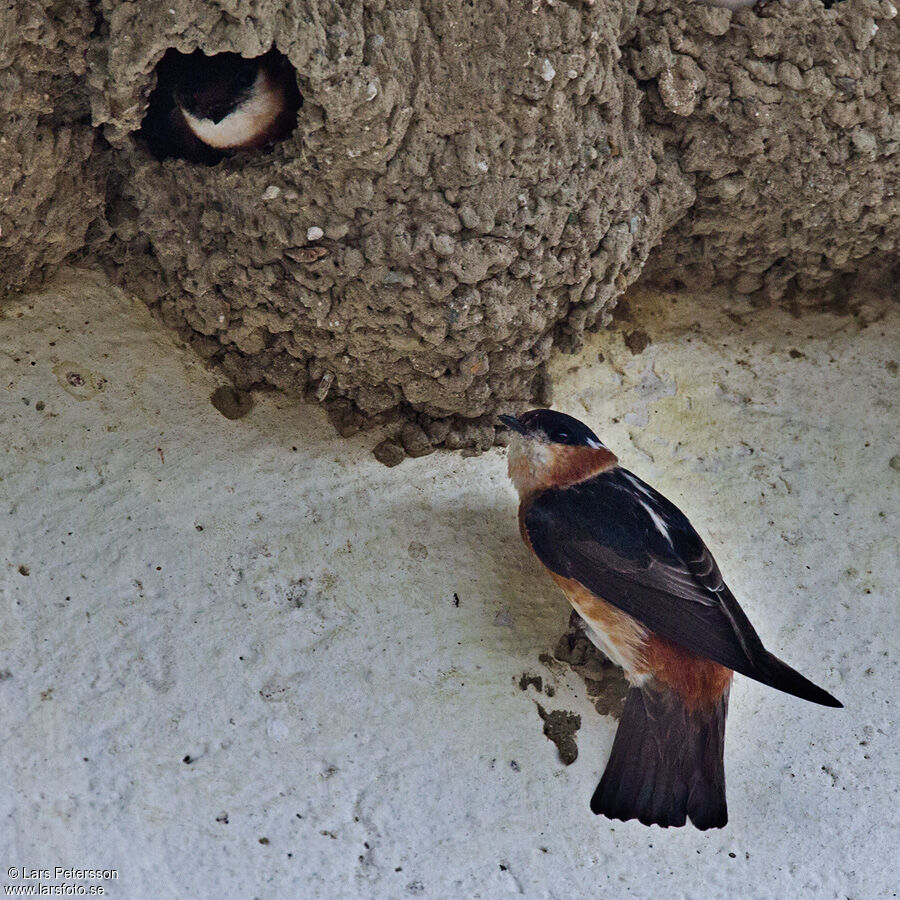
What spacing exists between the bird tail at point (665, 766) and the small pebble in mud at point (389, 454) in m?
0.95

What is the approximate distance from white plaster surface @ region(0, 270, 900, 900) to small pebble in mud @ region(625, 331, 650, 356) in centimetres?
3

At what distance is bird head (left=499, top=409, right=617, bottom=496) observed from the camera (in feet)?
10.9

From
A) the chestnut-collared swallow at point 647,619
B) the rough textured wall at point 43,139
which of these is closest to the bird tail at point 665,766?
the chestnut-collared swallow at point 647,619

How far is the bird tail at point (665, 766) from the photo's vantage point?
9.54 ft

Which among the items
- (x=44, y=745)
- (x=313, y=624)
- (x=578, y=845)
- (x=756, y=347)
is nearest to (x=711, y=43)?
(x=756, y=347)

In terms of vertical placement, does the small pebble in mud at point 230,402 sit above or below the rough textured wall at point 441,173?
below

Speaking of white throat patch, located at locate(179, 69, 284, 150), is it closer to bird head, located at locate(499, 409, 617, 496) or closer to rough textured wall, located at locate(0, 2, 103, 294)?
rough textured wall, located at locate(0, 2, 103, 294)

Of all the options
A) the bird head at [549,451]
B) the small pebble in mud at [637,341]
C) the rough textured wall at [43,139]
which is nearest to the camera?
the rough textured wall at [43,139]

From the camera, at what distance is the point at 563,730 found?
3.13 m

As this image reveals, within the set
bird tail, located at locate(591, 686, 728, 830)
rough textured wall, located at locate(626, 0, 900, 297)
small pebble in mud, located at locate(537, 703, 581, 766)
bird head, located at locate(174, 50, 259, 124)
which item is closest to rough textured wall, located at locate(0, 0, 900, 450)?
rough textured wall, located at locate(626, 0, 900, 297)

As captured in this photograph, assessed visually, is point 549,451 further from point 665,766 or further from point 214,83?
point 214,83

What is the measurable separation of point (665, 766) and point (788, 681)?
0.37 metres

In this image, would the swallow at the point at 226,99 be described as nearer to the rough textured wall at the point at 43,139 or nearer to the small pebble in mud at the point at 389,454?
the rough textured wall at the point at 43,139

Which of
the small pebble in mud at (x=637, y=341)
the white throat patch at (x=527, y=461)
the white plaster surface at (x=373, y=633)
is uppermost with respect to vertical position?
the small pebble in mud at (x=637, y=341)
